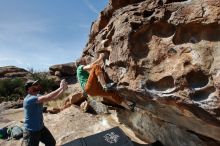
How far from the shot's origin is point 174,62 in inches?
202

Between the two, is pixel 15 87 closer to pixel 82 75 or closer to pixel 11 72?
pixel 11 72

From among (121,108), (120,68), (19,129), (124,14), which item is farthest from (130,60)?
(19,129)

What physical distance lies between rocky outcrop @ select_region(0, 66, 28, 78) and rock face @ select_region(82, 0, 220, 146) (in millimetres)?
29750

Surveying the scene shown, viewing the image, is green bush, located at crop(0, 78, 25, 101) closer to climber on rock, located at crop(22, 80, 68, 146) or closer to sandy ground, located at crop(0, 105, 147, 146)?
sandy ground, located at crop(0, 105, 147, 146)

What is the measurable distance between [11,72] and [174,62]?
32806mm

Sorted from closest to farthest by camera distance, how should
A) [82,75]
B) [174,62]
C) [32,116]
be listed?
[174,62]
[32,116]
[82,75]

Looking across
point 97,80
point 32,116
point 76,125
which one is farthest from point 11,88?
point 32,116

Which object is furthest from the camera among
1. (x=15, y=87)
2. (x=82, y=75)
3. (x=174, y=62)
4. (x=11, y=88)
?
(x=15, y=87)

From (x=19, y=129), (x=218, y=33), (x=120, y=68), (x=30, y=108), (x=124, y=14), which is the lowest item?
(x=19, y=129)

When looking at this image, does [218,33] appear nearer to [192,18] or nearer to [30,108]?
[192,18]

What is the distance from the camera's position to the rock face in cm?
467

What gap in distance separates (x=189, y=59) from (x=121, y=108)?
4515 millimetres

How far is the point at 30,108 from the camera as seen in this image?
20.3ft

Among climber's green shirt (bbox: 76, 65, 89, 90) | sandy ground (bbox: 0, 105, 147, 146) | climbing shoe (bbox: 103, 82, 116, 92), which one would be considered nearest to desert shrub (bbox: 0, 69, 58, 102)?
sandy ground (bbox: 0, 105, 147, 146)
